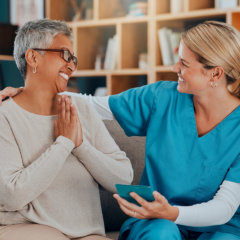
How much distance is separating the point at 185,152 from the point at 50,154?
0.46 meters

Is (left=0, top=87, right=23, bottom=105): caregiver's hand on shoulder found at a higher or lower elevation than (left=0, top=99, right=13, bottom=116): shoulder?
higher

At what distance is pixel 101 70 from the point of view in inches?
154

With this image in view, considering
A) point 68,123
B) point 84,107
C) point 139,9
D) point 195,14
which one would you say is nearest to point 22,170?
point 68,123

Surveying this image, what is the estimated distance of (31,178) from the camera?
1365 millimetres

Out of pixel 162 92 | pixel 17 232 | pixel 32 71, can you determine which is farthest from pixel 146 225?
pixel 32 71

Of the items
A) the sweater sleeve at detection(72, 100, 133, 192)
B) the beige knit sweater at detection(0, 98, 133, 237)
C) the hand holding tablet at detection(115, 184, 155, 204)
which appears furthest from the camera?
the sweater sleeve at detection(72, 100, 133, 192)

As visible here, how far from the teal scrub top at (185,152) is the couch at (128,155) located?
23cm

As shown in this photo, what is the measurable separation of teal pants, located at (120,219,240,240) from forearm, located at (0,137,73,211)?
316 millimetres

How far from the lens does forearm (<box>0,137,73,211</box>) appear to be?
1.36m

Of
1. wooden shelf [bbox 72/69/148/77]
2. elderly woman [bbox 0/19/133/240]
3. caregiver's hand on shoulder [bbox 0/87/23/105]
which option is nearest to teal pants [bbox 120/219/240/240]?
elderly woman [bbox 0/19/133/240]

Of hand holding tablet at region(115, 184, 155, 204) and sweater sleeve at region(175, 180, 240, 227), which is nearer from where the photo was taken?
hand holding tablet at region(115, 184, 155, 204)

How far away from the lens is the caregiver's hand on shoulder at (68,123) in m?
1.47

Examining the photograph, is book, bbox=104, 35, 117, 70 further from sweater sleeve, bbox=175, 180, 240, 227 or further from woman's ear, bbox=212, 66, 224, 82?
sweater sleeve, bbox=175, 180, 240, 227

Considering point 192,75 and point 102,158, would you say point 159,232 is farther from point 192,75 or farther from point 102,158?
point 192,75
